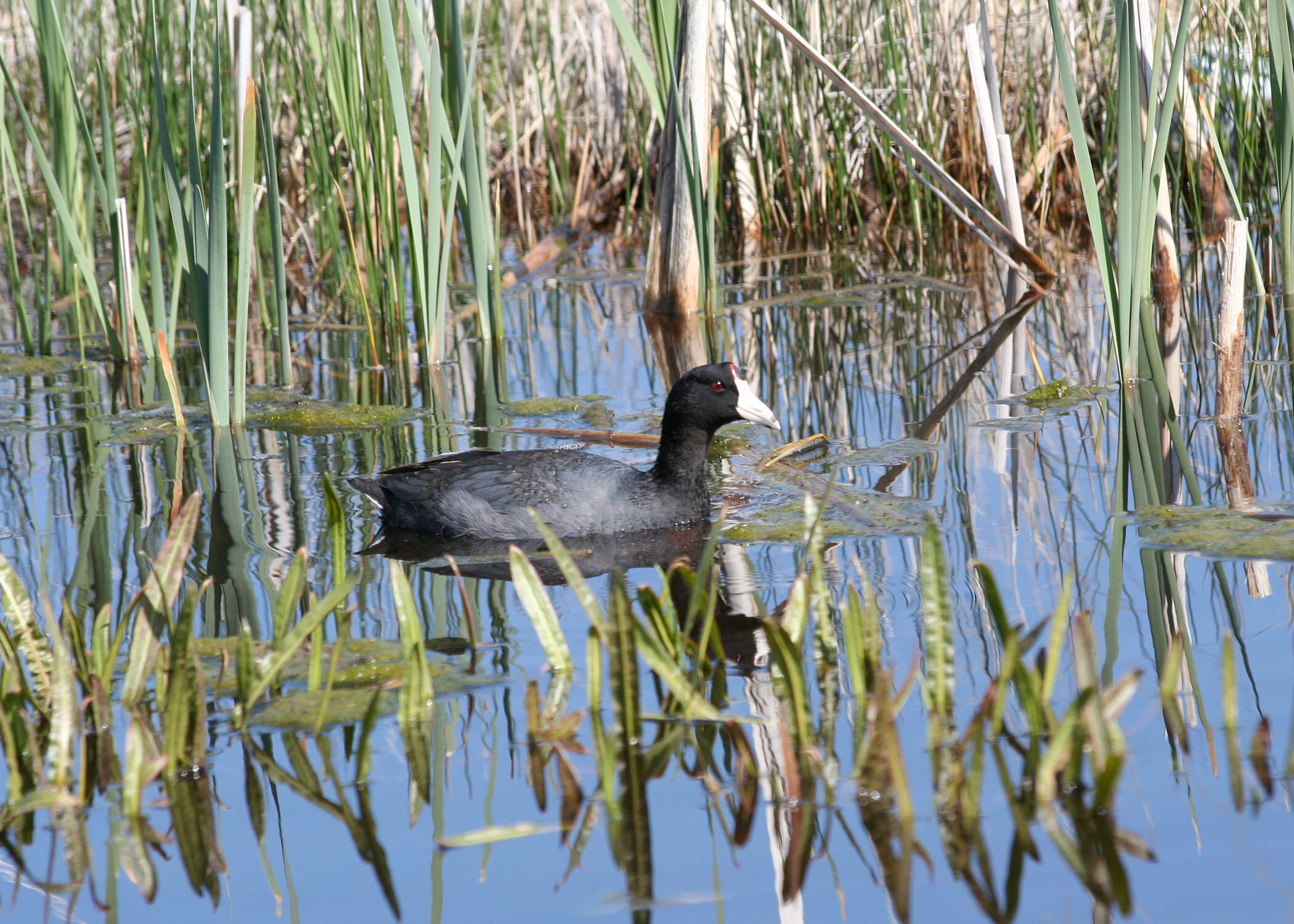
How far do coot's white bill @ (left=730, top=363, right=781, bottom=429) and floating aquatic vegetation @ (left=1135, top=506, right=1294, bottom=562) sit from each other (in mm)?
1220

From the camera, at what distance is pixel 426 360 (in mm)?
6281

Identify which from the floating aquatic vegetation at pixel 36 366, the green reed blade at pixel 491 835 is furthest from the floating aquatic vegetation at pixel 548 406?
the green reed blade at pixel 491 835

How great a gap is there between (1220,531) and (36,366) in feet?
17.6

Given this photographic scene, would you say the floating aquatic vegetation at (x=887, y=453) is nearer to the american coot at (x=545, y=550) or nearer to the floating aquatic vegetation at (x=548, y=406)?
the american coot at (x=545, y=550)

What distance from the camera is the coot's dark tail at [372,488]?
4.54 m

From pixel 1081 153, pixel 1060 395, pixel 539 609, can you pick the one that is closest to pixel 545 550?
pixel 539 609

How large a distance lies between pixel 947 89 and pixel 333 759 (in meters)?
7.55

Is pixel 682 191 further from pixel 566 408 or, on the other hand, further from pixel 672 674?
pixel 672 674

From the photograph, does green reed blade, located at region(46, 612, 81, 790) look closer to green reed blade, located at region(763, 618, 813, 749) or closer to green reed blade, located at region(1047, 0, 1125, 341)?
green reed blade, located at region(763, 618, 813, 749)

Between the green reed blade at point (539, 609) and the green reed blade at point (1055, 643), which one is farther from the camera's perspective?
the green reed blade at point (539, 609)

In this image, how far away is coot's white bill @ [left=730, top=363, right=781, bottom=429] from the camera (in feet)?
14.7

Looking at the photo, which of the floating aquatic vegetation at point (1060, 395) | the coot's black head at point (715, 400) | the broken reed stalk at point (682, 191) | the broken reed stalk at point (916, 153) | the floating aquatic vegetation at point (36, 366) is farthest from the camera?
the broken reed stalk at point (682, 191)

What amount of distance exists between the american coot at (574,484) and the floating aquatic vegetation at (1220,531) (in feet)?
4.18

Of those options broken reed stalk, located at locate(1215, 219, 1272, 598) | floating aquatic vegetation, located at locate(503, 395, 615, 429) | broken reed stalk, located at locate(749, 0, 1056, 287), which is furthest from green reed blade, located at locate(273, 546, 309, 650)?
broken reed stalk, located at locate(749, 0, 1056, 287)
